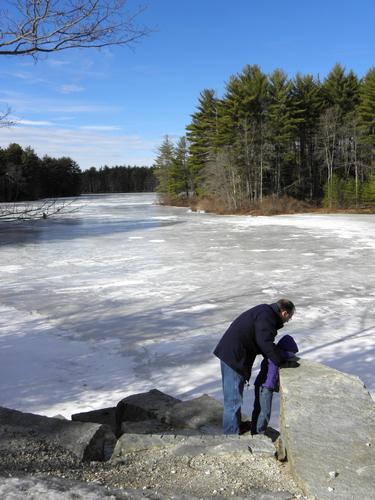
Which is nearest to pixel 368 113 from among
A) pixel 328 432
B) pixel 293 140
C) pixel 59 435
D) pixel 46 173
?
pixel 293 140

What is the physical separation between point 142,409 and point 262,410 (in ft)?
4.23

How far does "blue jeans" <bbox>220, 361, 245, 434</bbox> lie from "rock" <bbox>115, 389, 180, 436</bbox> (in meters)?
0.69

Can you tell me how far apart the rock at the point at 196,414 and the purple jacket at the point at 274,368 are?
2.49ft

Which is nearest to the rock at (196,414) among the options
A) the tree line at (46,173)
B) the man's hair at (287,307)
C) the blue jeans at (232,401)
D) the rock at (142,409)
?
the rock at (142,409)

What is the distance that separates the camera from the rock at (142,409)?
488 centimetres

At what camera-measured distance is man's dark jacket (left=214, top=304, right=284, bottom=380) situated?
4.22m

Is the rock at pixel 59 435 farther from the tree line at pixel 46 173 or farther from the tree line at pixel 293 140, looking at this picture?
the tree line at pixel 46 173

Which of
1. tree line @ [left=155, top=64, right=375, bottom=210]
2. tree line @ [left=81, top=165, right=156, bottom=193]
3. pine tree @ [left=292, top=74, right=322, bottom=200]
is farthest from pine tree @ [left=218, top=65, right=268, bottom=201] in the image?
tree line @ [left=81, top=165, right=156, bottom=193]

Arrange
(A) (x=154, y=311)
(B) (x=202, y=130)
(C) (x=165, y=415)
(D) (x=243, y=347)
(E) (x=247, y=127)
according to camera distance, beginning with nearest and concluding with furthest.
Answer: (D) (x=243, y=347)
(C) (x=165, y=415)
(A) (x=154, y=311)
(E) (x=247, y=127)
(B) (x=202, y=130)

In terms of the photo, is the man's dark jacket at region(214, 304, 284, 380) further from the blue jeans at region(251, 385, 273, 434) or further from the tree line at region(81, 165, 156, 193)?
the tree line at region(81, 165, 156, 193)

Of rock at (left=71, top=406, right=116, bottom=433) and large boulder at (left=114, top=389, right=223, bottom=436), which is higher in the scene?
large boulder at (left=114, top=389, right=223, bottom=436)

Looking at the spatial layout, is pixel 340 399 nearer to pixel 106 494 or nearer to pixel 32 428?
pixel 106 494

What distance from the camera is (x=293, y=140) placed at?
48.3 meters

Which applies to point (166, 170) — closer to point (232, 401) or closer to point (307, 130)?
point (307, 130)
